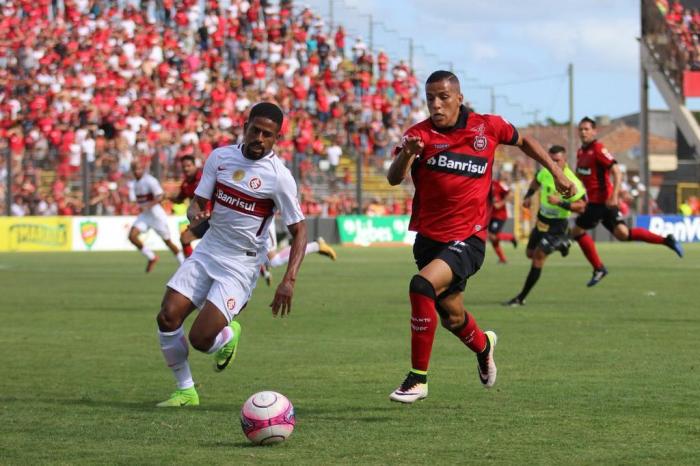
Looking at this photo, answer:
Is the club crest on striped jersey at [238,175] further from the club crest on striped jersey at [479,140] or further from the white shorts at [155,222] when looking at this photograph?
the white shorts at [155,222]

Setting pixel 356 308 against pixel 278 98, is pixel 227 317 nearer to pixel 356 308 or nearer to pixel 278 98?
pixel 356 308

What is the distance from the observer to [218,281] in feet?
28.3

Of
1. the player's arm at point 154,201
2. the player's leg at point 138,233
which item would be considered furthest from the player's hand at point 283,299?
the player's leg at point 138,233

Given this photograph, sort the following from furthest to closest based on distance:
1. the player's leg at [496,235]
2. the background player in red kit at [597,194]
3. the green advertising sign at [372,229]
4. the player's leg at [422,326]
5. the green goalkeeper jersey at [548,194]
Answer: the green advertising sign at [372,229]
the player's leg at [496,235]
the background player in red kit at [597,194]
the green goalkeeper jersey at [548,194]
the player's leg at [422,326]

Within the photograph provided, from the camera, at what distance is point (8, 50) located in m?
38.6

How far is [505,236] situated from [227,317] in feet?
82.6

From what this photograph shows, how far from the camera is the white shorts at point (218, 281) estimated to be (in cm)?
861

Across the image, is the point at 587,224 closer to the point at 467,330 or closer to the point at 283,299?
the point at 467,330

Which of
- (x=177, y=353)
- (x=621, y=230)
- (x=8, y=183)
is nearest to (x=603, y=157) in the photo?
(x=621, y=230)

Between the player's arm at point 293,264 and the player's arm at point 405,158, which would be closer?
the player's arm at point 405,158

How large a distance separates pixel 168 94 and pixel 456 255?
3242cm

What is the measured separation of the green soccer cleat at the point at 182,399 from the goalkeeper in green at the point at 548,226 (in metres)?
9.55

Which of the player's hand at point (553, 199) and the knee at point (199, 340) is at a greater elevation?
the player's hand at point (553, 199)

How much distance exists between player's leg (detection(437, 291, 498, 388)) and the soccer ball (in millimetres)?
1898
